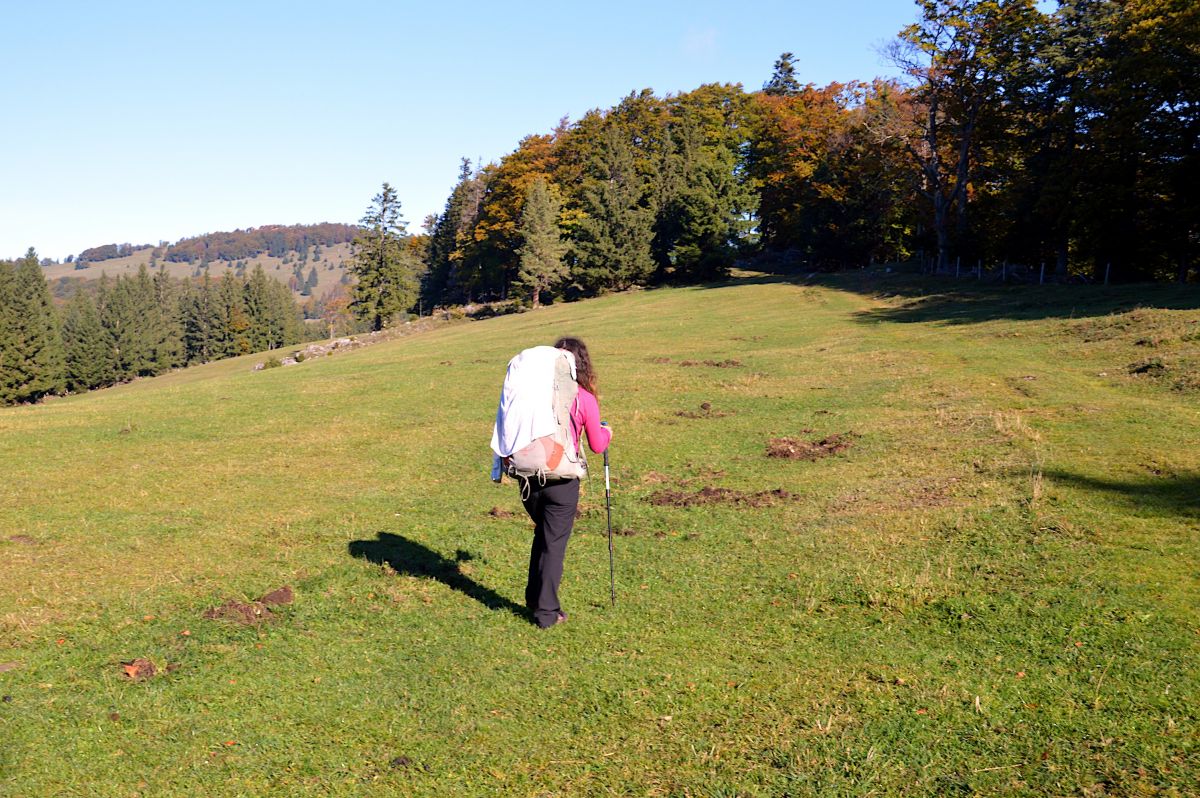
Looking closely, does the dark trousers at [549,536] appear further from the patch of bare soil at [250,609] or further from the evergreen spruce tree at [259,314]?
the evergreen spruce tree at [259,314]

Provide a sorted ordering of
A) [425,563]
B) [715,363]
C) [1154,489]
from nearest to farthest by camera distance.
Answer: [425,563] → [1154,489] → [715,363]

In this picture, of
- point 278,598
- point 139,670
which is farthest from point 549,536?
point 139,670

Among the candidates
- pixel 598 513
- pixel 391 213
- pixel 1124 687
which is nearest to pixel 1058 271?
pixel 598 513

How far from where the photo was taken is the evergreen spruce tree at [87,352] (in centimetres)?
9762

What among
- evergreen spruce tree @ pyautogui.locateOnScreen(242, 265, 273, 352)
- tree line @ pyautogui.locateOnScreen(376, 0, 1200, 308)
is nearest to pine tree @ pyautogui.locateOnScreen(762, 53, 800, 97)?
tree line @ pyautogui.locateOnScreen(376, 0, 1200, 308)

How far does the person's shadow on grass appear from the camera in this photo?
8352mm

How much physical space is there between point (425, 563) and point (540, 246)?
60.3m

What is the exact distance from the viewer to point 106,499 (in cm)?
1243

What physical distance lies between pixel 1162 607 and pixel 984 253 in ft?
157

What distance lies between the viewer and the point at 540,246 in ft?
223

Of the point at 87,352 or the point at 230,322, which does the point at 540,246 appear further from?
the point at 230,322

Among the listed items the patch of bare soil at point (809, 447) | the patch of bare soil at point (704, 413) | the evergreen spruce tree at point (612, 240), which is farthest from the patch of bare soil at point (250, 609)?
the evergreen spruce tree at point (612, 240)

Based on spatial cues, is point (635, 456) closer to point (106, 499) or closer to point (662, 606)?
point (662, 606)

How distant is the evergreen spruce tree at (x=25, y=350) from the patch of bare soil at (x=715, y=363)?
76.0m
